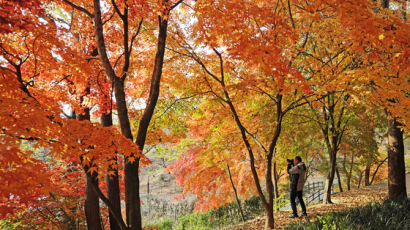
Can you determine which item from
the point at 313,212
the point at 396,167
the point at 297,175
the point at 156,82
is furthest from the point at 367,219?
the point at 156,82

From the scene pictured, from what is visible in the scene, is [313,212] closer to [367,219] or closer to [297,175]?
[297,175]

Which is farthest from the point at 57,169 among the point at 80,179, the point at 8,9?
the point at 8,9

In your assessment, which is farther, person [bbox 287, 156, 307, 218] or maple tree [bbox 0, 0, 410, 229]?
person [bbox 287, 156, 307, 218]

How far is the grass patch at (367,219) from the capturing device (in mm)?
4020

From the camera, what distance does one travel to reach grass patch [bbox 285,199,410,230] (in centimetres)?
402

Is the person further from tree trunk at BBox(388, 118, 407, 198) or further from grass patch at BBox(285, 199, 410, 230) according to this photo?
tree trunk at BBox(388, 118, 407, 198)

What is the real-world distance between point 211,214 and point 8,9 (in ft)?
38.2

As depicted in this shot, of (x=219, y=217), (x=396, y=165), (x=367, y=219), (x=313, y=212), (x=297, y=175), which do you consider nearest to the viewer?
(x=367, y=219)

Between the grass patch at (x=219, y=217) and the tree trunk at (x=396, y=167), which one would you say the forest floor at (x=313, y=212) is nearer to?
the tree trunk at (x=396, y=167)

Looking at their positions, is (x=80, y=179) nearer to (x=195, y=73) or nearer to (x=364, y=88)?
(x=195, y=73)

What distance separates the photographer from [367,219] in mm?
4504

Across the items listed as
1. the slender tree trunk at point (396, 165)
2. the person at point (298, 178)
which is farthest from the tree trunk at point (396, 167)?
the person at point (298, 178)

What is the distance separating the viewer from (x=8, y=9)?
293cm

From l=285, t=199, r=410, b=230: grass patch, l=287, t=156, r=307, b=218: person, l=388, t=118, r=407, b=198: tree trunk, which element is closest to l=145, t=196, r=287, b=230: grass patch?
l=388, t=118, r=407, b=198: tree trunk
